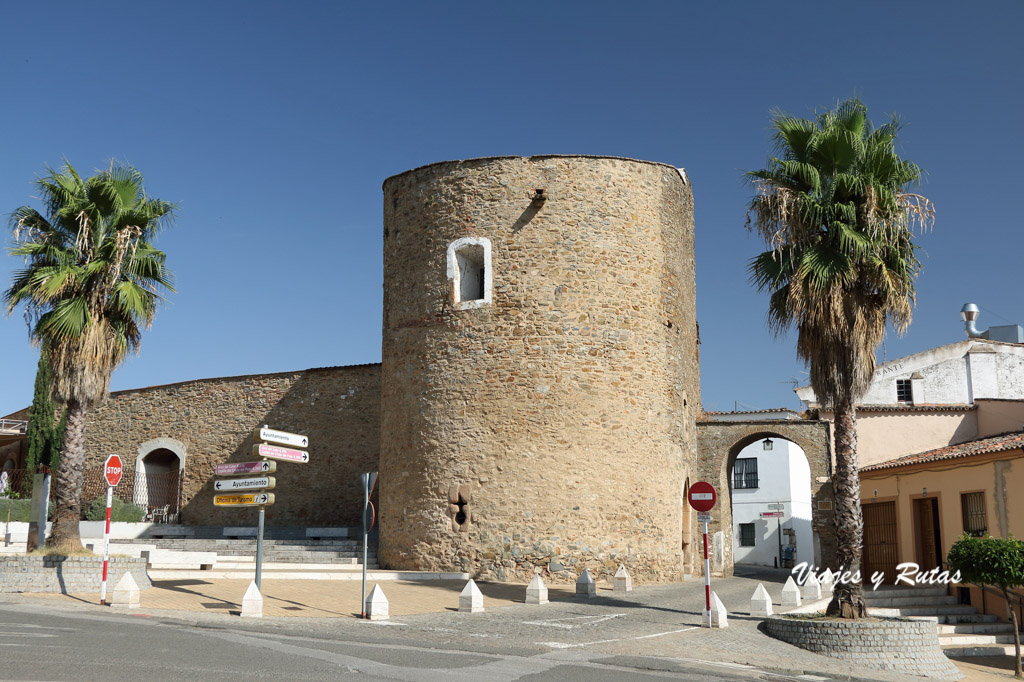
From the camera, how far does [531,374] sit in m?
18.0

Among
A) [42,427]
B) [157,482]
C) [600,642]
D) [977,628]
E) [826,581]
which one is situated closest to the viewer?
[600,642]

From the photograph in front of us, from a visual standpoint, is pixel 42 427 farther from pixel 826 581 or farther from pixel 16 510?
pixel 826 581

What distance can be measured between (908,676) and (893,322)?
16.6 ft

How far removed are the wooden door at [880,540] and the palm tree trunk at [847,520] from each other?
31.9ft

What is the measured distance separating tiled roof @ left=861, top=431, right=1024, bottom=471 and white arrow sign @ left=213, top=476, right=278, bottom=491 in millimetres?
13357

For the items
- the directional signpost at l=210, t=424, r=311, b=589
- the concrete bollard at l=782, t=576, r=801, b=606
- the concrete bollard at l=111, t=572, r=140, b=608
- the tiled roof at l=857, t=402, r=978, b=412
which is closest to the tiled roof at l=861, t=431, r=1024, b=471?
the tiled roof at l=857, t=402, r=978, b=412

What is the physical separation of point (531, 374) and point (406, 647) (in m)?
8.47

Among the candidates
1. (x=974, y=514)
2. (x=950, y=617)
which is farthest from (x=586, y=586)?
(x=974, y=514)

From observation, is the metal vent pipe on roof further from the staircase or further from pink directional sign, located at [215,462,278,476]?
pink directional sign, located at [215,462,278,476]

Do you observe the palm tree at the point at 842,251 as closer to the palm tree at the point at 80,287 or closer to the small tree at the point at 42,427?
the palm tree at the point at 80,287

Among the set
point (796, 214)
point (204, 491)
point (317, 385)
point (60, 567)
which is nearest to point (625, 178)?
point (796, 214)

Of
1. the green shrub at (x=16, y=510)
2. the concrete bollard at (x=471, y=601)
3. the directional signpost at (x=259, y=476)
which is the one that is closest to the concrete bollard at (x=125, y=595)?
the directional signpost at (x=259, y=476)

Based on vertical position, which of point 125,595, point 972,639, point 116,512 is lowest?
point 972,639

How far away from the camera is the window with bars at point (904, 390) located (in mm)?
33688
